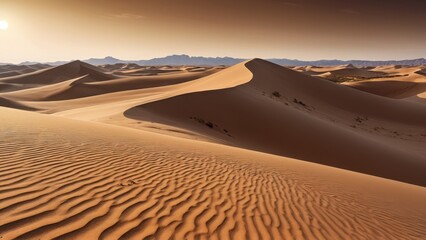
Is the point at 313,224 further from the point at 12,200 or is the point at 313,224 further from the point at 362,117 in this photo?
the point at 362,117

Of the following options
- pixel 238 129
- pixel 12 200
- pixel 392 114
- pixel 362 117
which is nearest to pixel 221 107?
pixel 238 129

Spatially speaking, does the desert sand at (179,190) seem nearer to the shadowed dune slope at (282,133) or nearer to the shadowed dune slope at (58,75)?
the shadowed dune slope at (282,133)

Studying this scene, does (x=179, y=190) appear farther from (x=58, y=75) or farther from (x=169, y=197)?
(x=58, y=75)

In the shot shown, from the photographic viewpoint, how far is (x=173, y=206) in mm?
4320

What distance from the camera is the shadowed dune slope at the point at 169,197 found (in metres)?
3.56

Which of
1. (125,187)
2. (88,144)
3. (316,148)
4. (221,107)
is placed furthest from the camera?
(221,107)

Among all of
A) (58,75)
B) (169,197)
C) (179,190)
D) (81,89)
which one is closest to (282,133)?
(179,190)

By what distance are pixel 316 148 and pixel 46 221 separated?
13324mm

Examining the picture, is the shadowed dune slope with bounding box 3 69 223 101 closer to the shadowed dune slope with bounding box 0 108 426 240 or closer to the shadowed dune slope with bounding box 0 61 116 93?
the shadowed dune slope with bounding box 0 61 116 93

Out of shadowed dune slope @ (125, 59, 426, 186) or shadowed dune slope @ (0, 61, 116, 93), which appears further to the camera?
shadowed dune slope @ (0, 61, 116, 93)

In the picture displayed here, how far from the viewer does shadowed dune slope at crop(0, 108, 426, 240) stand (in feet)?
11.7

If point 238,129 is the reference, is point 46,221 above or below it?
above

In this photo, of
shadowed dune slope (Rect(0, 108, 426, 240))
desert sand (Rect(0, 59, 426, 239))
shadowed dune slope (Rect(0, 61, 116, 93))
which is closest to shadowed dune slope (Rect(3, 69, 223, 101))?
shadowed dune slope (Rect(0, 61, 116, 93))

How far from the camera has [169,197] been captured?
463 cm
